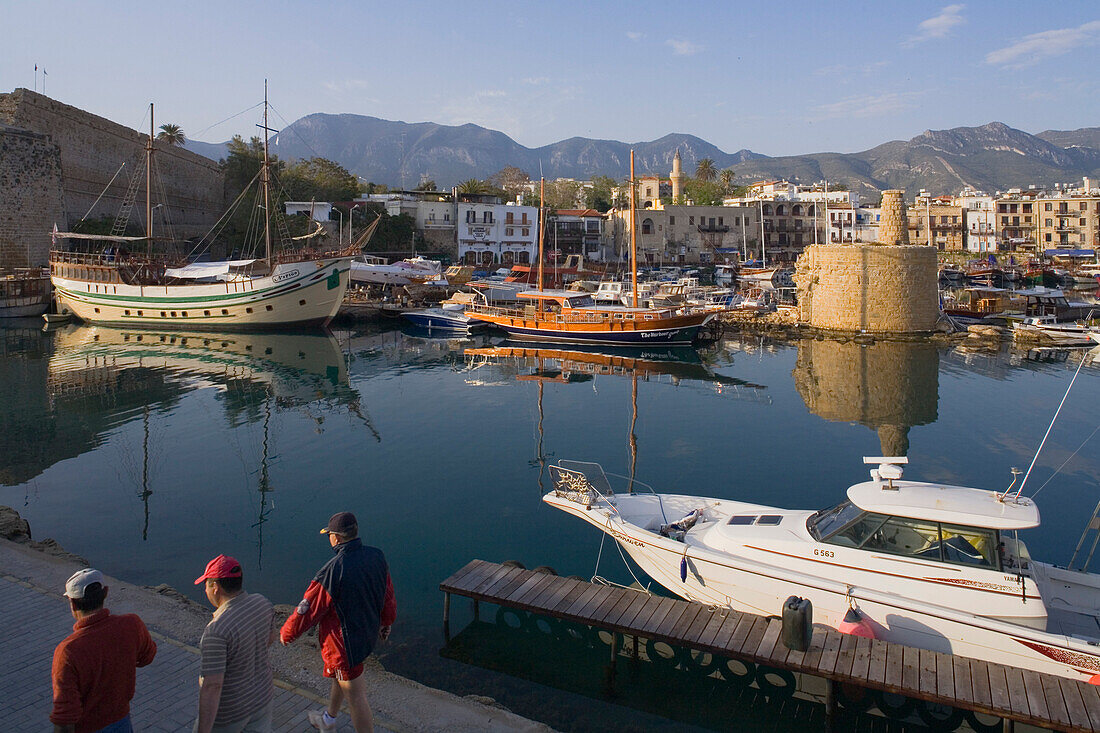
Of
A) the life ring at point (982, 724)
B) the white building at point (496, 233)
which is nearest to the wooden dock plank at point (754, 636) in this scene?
the life ring at point (982, 724)

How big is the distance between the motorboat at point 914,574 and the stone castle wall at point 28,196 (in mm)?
47769

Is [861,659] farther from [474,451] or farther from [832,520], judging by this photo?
[474,451]

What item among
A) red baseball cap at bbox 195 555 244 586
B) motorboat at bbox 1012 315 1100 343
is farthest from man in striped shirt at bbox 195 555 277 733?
motorboat at bbox 1012 315 1100 343

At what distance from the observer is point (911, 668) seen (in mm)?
6879

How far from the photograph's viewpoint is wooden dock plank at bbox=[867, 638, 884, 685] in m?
6.76

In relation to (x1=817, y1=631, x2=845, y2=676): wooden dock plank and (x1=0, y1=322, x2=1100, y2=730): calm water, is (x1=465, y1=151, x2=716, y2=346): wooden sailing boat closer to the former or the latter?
(x1=0, y1=322, x2=1100, y2=730): calm water

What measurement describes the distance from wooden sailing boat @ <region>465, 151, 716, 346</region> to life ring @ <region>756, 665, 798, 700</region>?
27.3 meters

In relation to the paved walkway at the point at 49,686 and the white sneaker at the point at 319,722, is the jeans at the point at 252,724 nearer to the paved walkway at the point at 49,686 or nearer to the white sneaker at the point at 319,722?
the white sneaker at the point at 319,722

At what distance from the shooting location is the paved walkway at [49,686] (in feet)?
18.3

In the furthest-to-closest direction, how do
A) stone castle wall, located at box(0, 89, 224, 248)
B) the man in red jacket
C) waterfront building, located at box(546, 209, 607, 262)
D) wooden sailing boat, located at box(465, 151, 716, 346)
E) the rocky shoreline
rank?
waterfront building, located at box(546, 209, 607, 262) < stone castle wall, located at box(0, 89, 224, 248) < wooden sailing boat, located at box(465, 151, 716, 346) < the rocky shoreline < the man in red jacket

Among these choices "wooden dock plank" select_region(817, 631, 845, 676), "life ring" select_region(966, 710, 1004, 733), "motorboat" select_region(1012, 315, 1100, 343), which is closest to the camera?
"wooden dock plank" select_region(817, 631, 845, 676)

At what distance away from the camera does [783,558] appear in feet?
26.8

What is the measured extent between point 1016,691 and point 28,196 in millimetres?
52084

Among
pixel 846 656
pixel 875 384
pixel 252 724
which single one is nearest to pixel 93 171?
pixel 875 384
